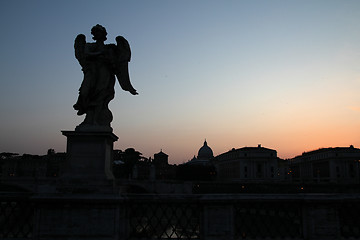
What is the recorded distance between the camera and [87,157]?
25.7ft

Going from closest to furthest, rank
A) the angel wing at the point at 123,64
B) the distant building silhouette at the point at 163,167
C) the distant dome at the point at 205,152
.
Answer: the angel wing at the point at 123,64, the distant building silhouette at the point at 163,167, the distant dome at the point at 205,152

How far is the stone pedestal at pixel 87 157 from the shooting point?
25.1 ft

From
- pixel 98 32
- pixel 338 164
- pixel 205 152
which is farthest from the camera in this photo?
pixel 205 152

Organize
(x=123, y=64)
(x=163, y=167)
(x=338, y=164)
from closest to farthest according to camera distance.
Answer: (x=123, y=64) < (x=338, y=164) < (x=163, y=167)

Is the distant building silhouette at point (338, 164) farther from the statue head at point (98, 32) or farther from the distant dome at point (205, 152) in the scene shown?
the statue head at point (98, 32)

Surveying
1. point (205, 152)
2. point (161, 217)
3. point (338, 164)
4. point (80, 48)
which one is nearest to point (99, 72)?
point (80, 48)

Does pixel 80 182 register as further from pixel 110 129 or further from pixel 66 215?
pixel 110 129

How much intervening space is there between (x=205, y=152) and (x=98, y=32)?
174 m

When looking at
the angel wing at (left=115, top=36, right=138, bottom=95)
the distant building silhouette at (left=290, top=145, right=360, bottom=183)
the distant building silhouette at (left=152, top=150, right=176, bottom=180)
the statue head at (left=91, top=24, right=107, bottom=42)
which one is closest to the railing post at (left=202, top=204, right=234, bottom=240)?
the angel wing at (left=115, top=36, right=138, bottom=95)

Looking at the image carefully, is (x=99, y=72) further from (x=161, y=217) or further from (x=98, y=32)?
(x=161, y=217)

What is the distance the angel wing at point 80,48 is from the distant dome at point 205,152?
570 ft

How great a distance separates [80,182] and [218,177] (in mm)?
155812

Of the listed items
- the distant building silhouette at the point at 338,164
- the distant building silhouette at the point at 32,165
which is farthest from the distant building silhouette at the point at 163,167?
the distant building silhouette at the point at 338,164

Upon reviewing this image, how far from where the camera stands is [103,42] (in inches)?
341
